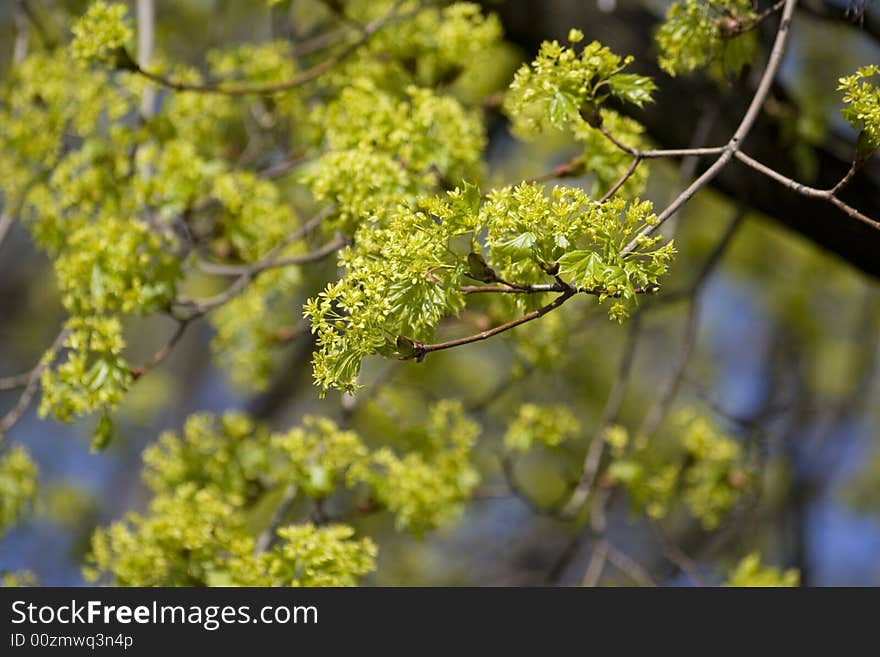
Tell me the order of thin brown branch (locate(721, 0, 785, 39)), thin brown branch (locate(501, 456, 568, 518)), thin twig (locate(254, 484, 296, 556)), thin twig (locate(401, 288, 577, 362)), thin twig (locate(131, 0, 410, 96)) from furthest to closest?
thin brown branch (locate(501, 456, 568, 518)) → thin twig (locate(254, 484, 296, 556)) → thin twig (locate(131, 0, 410, 96)) → thin brown branch (locate(721, 0, 785, 39)) → thin twig (locate(401, 288, 577, 362))

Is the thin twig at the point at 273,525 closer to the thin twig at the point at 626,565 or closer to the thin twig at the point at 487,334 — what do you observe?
the thin twig at the point at 626,565

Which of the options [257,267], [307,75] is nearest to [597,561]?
[257,267]

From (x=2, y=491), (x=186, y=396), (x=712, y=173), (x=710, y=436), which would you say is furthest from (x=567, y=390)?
(x=712, y=173)

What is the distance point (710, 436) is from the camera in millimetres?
4328

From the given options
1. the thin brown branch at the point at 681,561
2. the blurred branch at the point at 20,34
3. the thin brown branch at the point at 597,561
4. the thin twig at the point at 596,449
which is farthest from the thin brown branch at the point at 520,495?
the blurred branch at the point at 20,34

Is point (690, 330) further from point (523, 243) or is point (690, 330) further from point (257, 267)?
point (523, 243)

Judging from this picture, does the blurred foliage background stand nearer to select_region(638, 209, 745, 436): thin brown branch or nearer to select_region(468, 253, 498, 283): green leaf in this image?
select_region(638, 209, 745, 436): thin brown branch

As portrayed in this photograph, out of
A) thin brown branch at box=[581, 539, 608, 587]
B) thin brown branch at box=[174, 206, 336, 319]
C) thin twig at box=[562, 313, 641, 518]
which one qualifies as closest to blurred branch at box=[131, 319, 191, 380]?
thin brown branch at box=[174, 206, 336, 319]

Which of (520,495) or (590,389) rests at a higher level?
(590,389)

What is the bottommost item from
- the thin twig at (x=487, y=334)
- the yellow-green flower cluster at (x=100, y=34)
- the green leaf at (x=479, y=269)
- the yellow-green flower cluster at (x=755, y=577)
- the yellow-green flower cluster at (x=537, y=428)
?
the yellow-green flower cluster at (x=755, y=577)

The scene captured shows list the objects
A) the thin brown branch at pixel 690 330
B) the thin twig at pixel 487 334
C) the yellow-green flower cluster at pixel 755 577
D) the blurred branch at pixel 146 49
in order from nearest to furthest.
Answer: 1. the thin twig at pixel 487 334
2. the yellow-green flower cluster at pixel 755 577
3. the blurred branch at pixel 146 49
4. the thin brown branch at pixel 690 330
